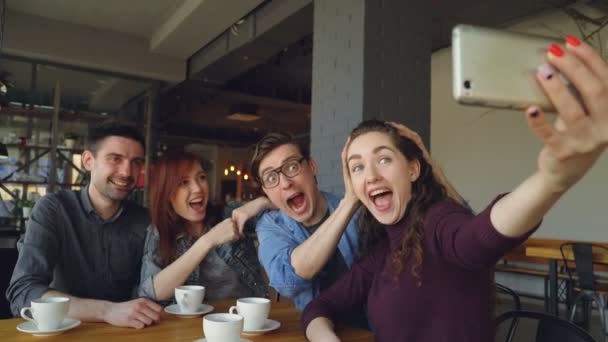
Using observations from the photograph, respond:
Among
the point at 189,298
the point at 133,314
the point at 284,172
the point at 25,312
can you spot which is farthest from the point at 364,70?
the point at 25,312

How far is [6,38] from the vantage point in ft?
18.2

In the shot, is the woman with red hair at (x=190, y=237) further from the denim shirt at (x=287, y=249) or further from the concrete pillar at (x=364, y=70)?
the concrete pillar at (x=364, y=70)

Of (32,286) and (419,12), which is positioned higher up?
(419,12)

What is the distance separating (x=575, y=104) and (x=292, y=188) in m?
Answer: 1.22

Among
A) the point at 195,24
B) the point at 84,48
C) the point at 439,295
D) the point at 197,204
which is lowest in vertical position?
the point at 439,295

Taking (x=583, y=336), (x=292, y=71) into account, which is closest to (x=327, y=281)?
(x=583, y=336)

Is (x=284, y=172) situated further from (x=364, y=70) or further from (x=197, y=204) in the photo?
(x=364, y=70)

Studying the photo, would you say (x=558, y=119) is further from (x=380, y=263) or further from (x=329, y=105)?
(x=329, y=105)

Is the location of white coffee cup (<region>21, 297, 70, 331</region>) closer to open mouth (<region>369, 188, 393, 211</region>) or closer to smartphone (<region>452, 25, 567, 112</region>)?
open mouth (<region>369, 188, 393, 211</region>)

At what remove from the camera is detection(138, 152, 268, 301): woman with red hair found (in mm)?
1819

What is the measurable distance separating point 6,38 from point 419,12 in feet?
16.1

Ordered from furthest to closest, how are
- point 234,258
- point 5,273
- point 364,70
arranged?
point 364,70 → point 5,273 → point 234,258

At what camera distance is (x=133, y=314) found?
1.37m

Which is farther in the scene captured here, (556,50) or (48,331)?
(48,331)
